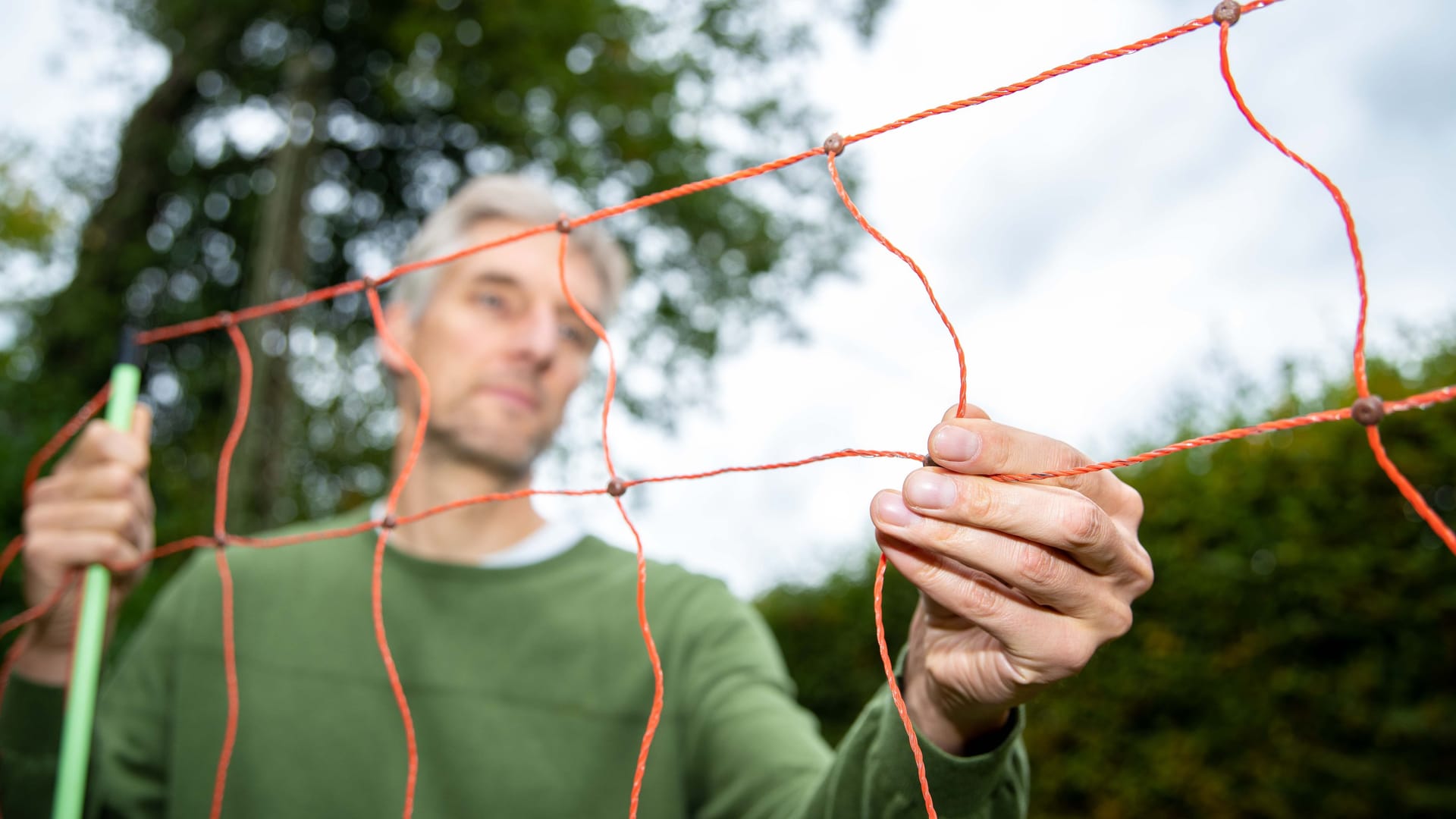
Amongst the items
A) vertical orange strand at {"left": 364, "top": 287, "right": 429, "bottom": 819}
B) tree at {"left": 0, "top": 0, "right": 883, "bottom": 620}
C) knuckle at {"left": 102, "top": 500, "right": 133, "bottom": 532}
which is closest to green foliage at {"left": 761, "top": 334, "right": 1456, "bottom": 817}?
vertical orange strand at {"left": 364, "top": 287, "right": 429, "bottom": 819}

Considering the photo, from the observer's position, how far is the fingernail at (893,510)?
71cm

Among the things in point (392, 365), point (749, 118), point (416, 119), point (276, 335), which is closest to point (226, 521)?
point (276, 335)

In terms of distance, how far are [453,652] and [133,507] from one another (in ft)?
1.71

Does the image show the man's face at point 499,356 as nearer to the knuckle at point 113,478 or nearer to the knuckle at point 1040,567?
the knuckle at point 113,478

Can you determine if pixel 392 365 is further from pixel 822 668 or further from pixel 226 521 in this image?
pixel 226 521

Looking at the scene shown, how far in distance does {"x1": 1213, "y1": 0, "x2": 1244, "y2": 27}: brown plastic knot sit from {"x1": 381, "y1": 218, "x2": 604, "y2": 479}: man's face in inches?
49.8

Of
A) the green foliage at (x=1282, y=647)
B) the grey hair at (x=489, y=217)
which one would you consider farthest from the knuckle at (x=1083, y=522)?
the green foliage at (x=1282, y=647)

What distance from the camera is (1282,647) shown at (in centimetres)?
244

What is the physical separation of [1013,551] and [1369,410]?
257mm

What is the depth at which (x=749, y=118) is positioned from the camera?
8102 mm

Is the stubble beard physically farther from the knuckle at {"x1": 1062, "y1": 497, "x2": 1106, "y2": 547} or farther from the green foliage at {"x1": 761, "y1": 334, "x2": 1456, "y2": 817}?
the green foliage at {"x1": 761, "y1": 334, "x2": 1456, "y2": 817}

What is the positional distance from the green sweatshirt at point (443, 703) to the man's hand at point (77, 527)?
60 mm

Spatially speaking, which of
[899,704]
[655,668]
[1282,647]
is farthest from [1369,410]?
[1282,647]

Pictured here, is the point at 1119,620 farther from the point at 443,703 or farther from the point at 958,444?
the point at 443,703
